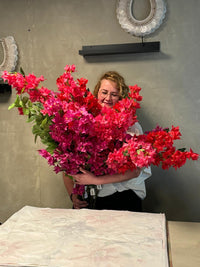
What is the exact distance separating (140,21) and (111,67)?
0.40m

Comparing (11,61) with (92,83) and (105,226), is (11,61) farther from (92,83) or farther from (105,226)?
(105,226)

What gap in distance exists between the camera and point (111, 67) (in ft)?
7.27

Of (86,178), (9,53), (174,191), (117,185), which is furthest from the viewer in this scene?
(9,53)

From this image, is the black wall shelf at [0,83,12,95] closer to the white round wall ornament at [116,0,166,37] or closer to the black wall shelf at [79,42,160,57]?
the black wall shelf at [79,42,160,57]

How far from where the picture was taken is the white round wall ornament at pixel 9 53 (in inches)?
91.5

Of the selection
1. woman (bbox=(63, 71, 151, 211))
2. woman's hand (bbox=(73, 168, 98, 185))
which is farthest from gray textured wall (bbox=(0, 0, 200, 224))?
woman's hand (bbox=(73, 168, 98, 185))

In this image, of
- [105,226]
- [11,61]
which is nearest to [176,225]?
[105,226]

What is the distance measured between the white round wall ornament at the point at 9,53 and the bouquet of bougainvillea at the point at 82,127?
122cm

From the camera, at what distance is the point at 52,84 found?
233 cm

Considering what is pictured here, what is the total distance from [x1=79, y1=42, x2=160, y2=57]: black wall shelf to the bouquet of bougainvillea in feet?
3.08

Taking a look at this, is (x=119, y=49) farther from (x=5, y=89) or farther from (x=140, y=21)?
(x=5, y=89)

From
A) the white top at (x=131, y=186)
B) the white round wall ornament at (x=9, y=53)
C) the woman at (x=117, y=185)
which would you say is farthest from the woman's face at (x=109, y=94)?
the white round wall ornament at (x=9, y=53)

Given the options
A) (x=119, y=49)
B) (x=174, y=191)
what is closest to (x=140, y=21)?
(x=119, y=49)

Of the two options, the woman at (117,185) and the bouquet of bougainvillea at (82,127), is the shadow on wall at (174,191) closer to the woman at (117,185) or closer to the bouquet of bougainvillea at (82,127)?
the woman at (117,185)
